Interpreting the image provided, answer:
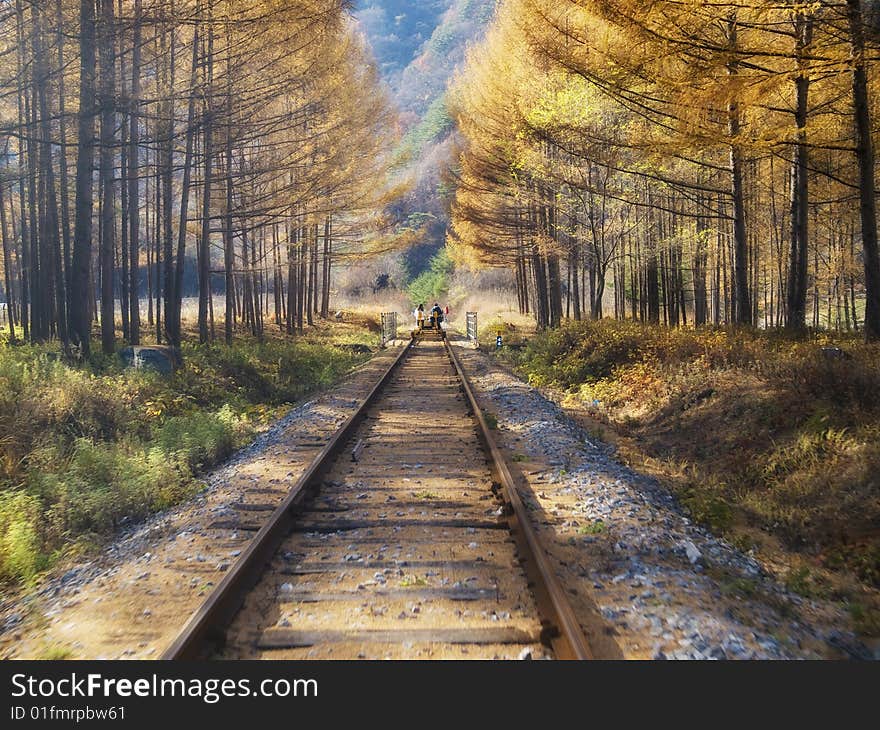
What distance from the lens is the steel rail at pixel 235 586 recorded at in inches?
147

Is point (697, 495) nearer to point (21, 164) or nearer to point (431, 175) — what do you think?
point (21, 164)

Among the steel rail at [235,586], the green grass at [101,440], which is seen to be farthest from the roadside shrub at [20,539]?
the steel rail at [235,586]

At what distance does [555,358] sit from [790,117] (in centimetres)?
775

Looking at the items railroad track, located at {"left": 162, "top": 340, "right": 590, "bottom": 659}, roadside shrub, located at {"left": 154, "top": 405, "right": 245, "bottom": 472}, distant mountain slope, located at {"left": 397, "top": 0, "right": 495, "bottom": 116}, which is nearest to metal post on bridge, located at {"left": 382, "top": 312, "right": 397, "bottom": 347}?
roadside shrub, located at {"left": 154, "top": 405, "right": 245, "bottom": 472}

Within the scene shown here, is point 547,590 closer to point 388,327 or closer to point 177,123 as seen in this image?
point 177,123

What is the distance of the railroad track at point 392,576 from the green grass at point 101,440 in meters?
1.85

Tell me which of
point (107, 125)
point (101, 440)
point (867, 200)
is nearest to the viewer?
point (101, 440)

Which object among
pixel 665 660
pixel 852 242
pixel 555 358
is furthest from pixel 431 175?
pixel 665 660

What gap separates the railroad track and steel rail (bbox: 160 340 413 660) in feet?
0.03

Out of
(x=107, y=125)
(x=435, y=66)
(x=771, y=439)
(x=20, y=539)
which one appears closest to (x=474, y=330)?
(x=107, y=125)

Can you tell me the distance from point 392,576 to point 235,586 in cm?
106

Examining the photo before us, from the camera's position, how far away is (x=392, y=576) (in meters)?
4.93

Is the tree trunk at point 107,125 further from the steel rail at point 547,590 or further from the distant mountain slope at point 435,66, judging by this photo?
the distant mountain slope at point 435,66

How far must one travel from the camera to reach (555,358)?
749 inches
